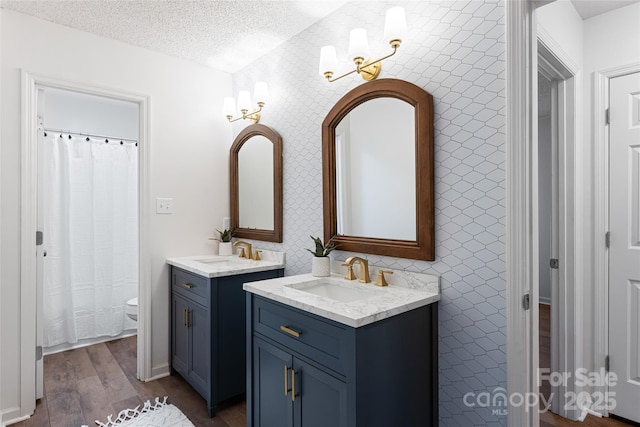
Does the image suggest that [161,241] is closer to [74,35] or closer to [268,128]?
[268,128]

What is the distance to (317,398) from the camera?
143cm

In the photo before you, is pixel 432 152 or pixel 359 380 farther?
pixel 432 152

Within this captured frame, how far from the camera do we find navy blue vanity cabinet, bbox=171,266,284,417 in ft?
7.07

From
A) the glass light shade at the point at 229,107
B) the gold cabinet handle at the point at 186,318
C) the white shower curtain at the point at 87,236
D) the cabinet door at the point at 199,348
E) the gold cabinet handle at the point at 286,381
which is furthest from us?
the white shower curtain at the point at 87,236

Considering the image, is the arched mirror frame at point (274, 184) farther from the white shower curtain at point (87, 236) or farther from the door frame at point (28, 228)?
the white shower curtain at point (87, 236)

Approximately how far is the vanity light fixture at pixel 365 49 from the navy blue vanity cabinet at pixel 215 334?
136 centimetres

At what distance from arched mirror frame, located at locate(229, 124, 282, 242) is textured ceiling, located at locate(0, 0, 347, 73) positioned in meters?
0.61

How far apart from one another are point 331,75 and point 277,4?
57 cm

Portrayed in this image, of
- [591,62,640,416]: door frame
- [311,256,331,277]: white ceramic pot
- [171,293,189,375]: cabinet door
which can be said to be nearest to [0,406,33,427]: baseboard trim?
[171,293,189,375]: cabinet door

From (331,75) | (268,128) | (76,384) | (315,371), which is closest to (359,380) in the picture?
(315,371)

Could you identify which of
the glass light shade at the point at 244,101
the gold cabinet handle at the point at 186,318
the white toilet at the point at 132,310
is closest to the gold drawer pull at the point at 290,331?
the gold cabinet handle at the point at 186,318

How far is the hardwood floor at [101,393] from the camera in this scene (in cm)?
211

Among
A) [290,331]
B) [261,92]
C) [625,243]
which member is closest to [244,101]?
[261,92]

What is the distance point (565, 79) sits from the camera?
2.07 m
